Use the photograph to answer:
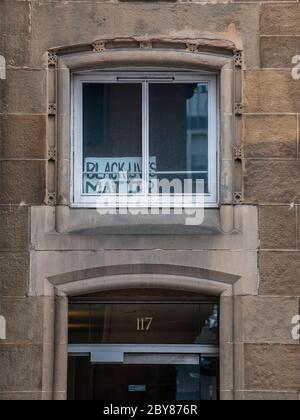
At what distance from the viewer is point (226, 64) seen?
16.7 meters

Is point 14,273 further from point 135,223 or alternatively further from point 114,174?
point 114,174

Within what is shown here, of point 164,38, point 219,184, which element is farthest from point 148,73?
point 219,184

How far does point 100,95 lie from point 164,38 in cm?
105

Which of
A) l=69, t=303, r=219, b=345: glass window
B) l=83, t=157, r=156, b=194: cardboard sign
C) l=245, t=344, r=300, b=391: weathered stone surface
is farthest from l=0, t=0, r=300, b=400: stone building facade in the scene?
l=83, t=157, r=156, b=194: cardboard sign

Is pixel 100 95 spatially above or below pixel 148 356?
above

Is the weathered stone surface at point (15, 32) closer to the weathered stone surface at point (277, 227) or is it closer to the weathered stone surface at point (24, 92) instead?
the weathered stone surface at point (24, 92)

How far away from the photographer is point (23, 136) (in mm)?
16641

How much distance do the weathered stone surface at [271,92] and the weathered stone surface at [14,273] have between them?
3146mm

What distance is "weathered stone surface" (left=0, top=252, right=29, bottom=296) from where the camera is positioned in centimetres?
1642

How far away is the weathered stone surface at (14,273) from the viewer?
53.9 ft

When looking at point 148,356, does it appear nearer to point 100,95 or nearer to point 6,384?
point 6,384

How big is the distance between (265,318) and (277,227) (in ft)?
3.46

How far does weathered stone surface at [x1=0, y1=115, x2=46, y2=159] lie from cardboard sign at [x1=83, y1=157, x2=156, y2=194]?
→ 2.12 feet

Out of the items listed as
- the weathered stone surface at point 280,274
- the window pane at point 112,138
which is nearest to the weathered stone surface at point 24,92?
the window pane at point 112,138
